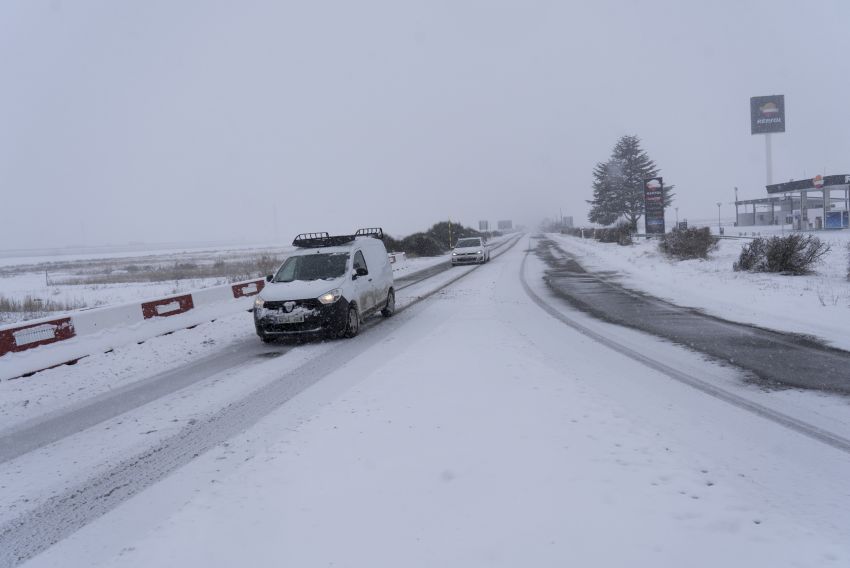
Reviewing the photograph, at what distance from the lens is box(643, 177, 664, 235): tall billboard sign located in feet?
140

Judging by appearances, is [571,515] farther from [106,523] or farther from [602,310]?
[602,310]

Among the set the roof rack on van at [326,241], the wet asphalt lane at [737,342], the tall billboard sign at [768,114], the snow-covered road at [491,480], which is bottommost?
the wet asphalt lane at [737,342]

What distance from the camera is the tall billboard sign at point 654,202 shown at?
140ft

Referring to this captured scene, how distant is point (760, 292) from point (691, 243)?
38.7ft

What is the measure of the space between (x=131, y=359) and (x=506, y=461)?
7.95m

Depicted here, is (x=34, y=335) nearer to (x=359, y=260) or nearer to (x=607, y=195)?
(x=359, y=260)

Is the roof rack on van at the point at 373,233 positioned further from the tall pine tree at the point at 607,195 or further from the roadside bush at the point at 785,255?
the tall pine tree at the point at 607,195

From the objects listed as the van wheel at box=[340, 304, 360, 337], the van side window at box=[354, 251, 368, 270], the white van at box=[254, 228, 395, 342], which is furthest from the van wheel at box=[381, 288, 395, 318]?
the van wheel at box=[340, 304, 360, 337]

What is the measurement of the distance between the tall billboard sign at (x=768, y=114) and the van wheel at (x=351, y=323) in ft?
276

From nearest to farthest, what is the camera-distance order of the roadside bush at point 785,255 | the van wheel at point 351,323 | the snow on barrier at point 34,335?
the snow on barrier at point 34,335
the van wheel at point 351,323
the roadside bush at point 785,255

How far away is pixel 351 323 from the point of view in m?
10.5

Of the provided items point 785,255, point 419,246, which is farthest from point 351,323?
point 419,246

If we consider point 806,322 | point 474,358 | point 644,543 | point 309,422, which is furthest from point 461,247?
point 644,543

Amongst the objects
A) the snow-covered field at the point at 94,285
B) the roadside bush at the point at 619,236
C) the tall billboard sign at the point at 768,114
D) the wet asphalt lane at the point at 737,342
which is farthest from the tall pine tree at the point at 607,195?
the wet asphalt lane at the point at 737,342
